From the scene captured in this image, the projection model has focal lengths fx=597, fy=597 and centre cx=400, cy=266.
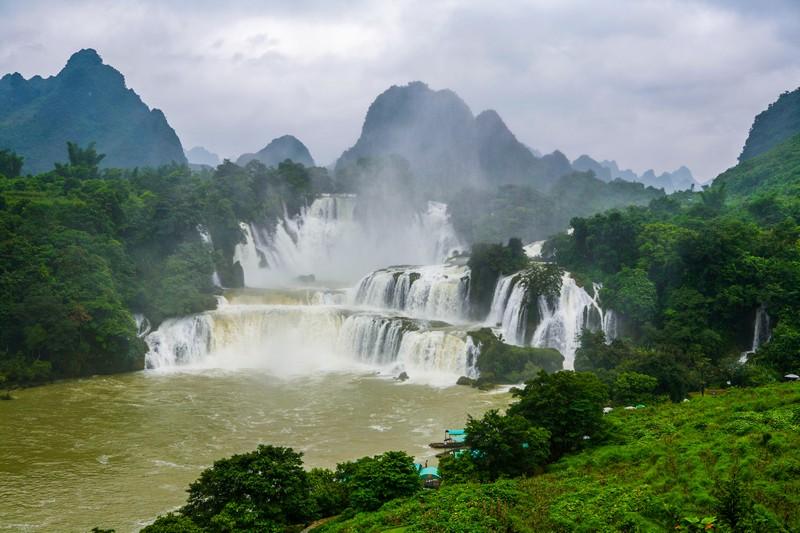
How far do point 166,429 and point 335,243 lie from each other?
3234 cm

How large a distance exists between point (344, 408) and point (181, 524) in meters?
11.6

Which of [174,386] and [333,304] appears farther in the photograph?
[333,304]

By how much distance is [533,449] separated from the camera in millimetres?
11805

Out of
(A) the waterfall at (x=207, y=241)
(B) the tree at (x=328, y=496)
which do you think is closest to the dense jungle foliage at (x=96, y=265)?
(A) the waterfall at (x=207, y=241)

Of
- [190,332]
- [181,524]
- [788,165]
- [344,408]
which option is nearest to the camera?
[181,524]

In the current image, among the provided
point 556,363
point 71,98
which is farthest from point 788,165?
→ point 71,98

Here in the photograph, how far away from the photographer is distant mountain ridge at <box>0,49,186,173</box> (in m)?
75.1

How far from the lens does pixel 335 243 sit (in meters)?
49.9

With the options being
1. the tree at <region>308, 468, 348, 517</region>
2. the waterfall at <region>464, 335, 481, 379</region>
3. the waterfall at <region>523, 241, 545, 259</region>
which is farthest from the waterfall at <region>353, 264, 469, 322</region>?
the tree at <region>308, 468, 348, 517</region>

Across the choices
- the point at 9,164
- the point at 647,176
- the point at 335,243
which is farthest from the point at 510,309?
the point at 647,176

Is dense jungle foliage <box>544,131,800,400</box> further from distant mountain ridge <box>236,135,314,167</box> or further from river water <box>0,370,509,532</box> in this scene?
distant mountain ridge <box>236,135,314,167</box>

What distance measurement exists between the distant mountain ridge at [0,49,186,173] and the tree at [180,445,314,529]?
246ft

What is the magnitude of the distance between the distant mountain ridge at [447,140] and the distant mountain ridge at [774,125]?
2921 centimetres

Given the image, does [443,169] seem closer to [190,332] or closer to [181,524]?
[190,332]
